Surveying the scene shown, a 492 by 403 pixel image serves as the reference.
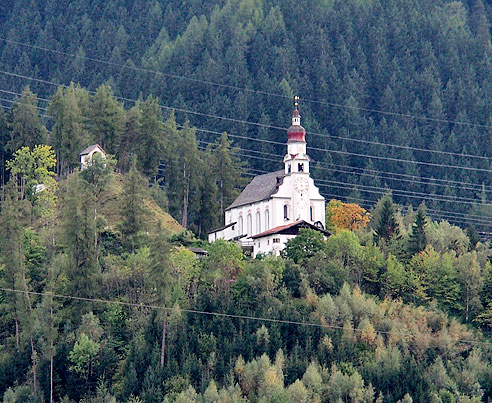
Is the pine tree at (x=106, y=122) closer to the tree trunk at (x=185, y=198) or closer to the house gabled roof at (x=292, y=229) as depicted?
the tree trunk at (x=185, y=198)

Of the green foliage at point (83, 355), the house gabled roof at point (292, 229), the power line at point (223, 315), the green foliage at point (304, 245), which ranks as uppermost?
the house gabled roof at point (292, 229)

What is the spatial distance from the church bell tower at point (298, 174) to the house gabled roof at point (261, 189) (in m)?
2.18

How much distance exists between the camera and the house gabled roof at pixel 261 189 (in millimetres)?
121312

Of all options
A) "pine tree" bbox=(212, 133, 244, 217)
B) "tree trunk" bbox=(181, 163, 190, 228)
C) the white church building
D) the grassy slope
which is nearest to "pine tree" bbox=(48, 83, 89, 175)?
the grassy slope

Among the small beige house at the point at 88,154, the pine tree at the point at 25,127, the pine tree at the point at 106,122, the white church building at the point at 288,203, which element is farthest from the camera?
the pine tree at the point at 106,122

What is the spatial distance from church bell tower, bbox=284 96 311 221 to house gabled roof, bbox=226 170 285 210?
2178mm

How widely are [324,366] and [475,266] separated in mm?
20353

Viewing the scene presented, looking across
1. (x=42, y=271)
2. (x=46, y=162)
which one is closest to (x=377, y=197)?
(x=46, y=162)

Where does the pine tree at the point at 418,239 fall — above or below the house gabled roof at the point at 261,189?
below

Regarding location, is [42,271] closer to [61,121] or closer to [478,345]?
[61,121]

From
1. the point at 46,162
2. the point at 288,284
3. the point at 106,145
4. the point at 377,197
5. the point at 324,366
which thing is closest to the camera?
the point at 324,366

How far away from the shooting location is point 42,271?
10444 cm

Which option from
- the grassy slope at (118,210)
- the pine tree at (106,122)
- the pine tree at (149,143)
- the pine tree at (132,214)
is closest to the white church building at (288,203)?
the grassy slope at (118,210)

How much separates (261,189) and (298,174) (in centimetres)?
704
